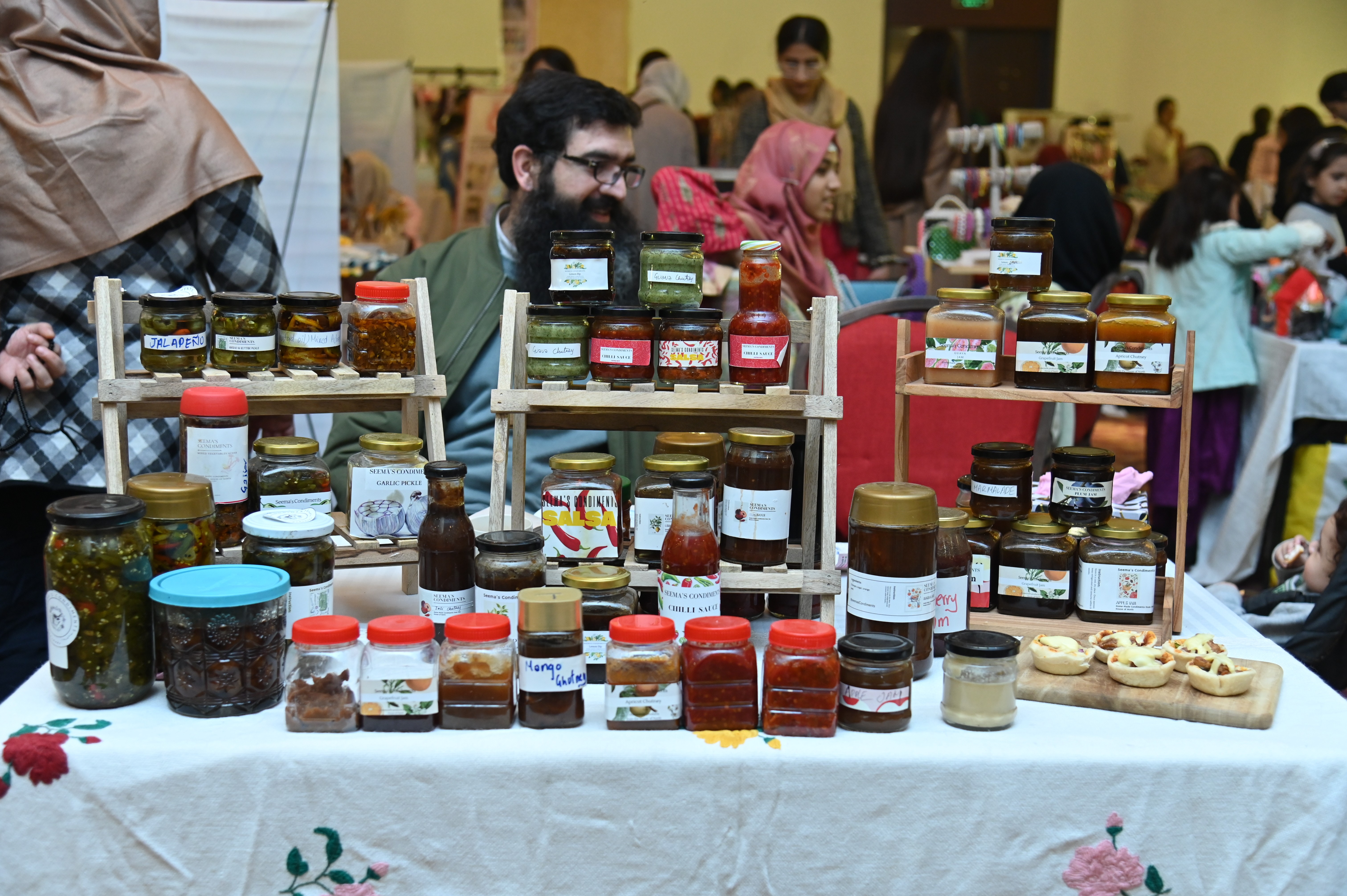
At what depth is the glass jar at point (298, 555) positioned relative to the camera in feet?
5.29

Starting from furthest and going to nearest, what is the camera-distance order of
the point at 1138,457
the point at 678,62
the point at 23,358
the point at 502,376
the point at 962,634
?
the point at 678,62 < the point at 1138,457 < the point at 23,358 < the point at 502,376 < the point at 962,634

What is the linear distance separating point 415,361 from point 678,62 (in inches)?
238

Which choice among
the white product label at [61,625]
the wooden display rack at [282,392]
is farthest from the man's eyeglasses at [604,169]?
the white product label at [61,625]

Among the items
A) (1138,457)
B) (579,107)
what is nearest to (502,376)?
(579,107)

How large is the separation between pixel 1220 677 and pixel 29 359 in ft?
6.78

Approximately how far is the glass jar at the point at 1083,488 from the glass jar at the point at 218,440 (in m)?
1.22

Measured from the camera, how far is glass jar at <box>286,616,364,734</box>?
1.45 metres

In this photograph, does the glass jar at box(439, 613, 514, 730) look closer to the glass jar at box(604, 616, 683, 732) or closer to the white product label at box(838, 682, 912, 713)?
the glass jar at box(604, 616, 683, 732)

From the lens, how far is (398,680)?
4.76 feet

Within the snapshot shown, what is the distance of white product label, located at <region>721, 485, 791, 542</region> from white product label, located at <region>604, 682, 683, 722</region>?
1.03 feet

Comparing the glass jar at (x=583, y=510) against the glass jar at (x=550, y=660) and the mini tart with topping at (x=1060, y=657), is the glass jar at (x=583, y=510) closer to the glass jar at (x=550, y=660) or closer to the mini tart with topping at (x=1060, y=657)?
the glass jar at (x=550, y=660)

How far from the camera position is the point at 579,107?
2979 mm

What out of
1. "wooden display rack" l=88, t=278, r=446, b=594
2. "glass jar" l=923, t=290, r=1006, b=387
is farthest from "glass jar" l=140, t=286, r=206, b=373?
"glass jar" l=923, t=290, r=1006, b=387

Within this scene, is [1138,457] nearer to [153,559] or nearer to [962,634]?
[962,634]
